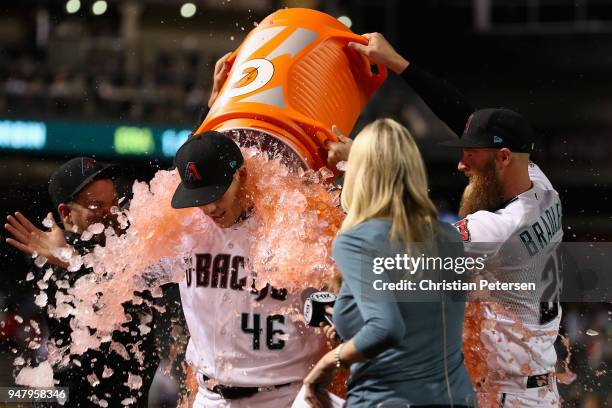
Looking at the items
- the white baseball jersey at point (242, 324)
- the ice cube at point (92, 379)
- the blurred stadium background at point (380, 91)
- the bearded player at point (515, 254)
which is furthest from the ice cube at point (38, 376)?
the blurred stadium background at point (380, 91)

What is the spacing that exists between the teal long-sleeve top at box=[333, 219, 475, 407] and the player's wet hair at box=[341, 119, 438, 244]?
0.05 metres

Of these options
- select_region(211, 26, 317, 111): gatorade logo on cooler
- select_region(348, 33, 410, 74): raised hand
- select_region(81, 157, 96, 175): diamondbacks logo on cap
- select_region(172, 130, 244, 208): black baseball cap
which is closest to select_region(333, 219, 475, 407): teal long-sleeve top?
select_region(172, 130, 244, 208): black baseball cap

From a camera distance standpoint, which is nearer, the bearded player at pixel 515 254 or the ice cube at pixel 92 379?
the bearded player at pixel 515 254

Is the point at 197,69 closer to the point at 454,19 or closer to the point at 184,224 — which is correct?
the point at 454,19

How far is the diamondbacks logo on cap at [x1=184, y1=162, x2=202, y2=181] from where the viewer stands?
343 cm

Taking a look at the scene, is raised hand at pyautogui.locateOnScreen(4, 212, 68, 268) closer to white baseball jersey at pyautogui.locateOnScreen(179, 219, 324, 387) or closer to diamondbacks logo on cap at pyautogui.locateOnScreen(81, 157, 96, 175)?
diamondbacks logo on cap at pyautogui.locateOnScreen(81, 157, 96, 175)

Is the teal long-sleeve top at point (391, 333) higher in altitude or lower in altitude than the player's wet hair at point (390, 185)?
lower

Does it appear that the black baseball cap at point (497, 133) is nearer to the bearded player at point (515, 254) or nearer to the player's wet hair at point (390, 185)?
the bearded player at point (515, 254)

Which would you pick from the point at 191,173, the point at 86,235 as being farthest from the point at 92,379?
the point at 191,173

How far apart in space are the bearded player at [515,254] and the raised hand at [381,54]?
50 centimetres

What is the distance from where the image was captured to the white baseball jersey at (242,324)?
3.52 meters

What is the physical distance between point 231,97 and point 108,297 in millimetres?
1007

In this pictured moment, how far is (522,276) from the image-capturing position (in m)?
3.71

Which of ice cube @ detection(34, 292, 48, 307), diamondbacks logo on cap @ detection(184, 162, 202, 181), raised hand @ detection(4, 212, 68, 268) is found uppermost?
diamondbacks logo on cap @ detection(184, 162, 202, 181)
